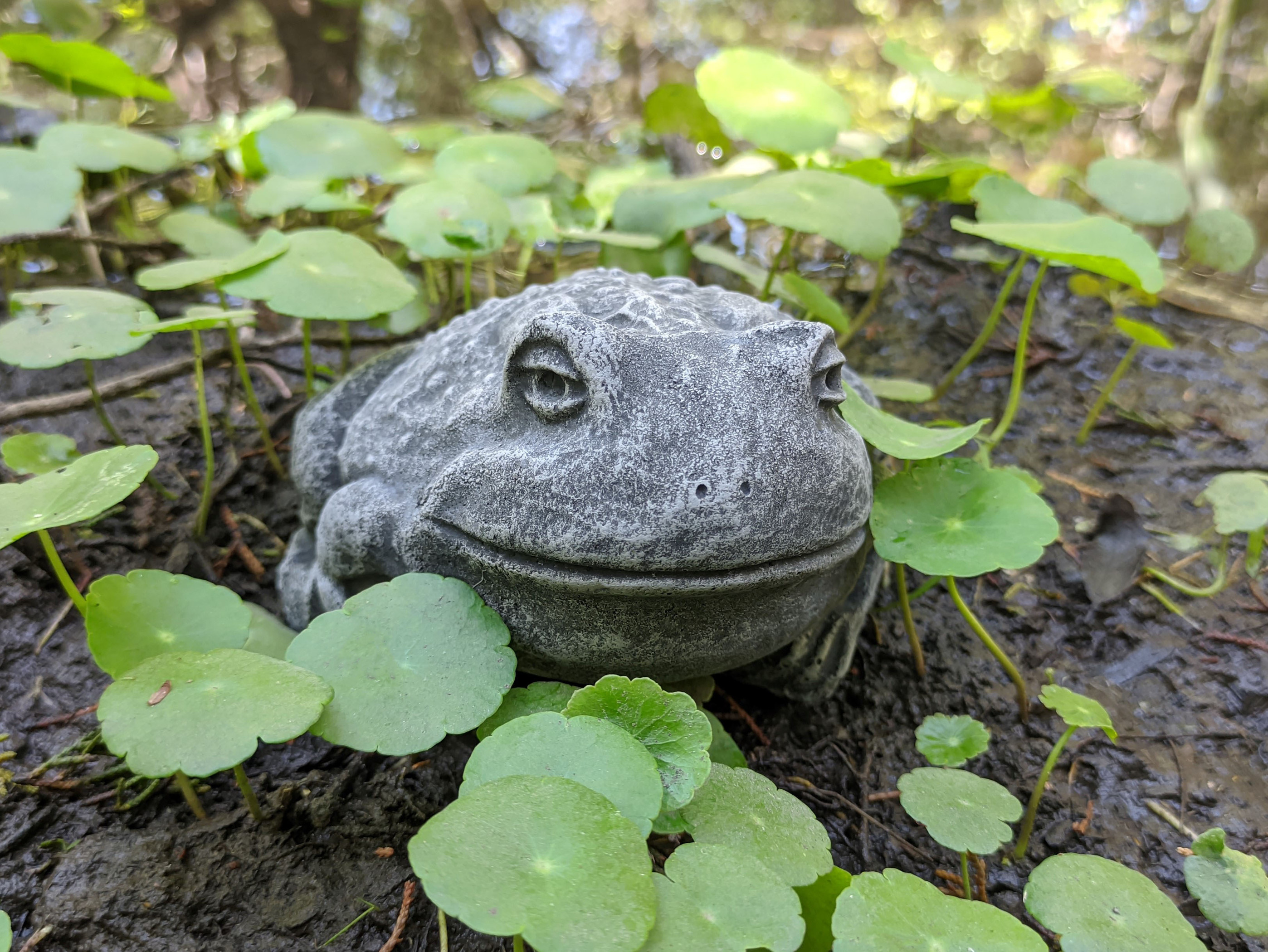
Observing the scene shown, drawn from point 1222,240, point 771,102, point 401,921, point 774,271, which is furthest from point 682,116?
point 401,921

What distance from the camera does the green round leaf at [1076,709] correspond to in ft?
5.90

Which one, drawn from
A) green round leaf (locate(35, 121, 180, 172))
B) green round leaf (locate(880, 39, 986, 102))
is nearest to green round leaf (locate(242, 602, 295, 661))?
green round leaf (locate(35, 121, 180, 172))

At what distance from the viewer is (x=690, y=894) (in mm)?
1384

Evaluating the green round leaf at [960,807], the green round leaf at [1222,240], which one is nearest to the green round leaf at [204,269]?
the green round leaf at [960,807]

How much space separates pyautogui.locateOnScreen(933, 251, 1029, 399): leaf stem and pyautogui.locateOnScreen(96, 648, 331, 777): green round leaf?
2.38 metres

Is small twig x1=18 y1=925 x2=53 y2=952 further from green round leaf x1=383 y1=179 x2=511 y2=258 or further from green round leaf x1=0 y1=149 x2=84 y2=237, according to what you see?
green round leaf x1=0 y1=149 x2=84 y2=237

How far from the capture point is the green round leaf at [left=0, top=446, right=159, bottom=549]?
168 centimetres

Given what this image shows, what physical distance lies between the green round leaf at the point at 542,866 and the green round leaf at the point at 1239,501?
1866mm

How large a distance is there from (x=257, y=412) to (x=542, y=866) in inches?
80.6

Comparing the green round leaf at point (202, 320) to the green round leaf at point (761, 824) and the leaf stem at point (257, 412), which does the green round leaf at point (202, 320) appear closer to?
the leaf stem at point (257, 412)

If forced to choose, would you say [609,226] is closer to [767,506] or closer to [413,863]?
[767,506]

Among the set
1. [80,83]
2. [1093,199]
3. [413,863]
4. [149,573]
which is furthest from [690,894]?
[1093,199]

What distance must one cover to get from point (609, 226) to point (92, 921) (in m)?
3.07

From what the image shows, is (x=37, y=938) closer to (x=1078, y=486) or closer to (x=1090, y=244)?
(x=1090, y=244)
